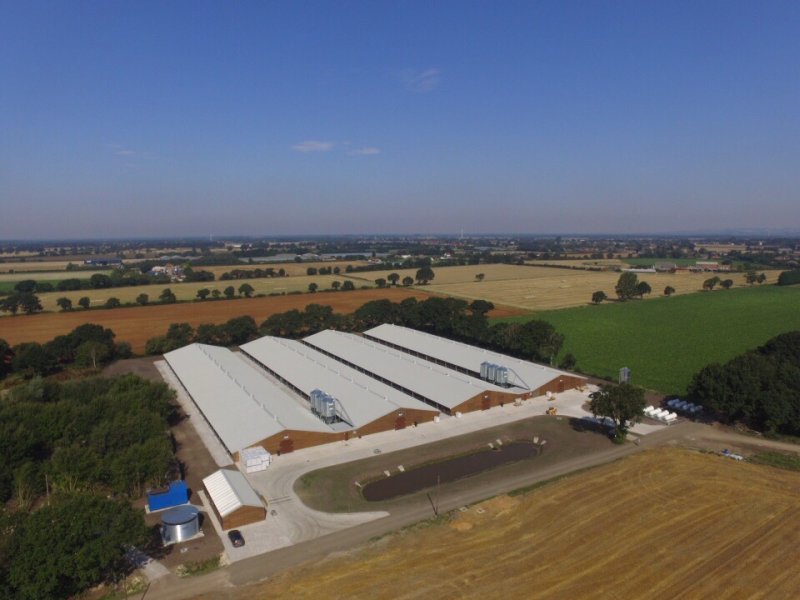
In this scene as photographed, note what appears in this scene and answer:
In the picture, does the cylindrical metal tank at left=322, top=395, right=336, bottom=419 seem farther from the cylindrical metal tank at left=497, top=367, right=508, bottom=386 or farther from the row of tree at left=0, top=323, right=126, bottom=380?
the row of tree at left=0, top=323, right=126, bottom=380

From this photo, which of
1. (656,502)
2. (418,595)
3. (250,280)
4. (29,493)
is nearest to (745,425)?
(656,502)

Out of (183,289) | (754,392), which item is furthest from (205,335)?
(183,289)

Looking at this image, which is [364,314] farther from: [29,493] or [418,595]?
[418,595]

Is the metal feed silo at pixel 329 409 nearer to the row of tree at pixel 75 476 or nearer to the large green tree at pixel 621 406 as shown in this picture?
the row of tree at pixel 75 476

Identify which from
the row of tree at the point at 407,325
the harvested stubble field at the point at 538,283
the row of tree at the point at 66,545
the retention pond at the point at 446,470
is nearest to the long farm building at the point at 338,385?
the row of tree at the point at 407,325

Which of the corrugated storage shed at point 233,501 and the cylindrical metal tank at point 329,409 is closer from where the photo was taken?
the corrugated storage shed at point 233,501

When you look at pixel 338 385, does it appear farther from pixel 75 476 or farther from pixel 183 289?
pixel 183 289
